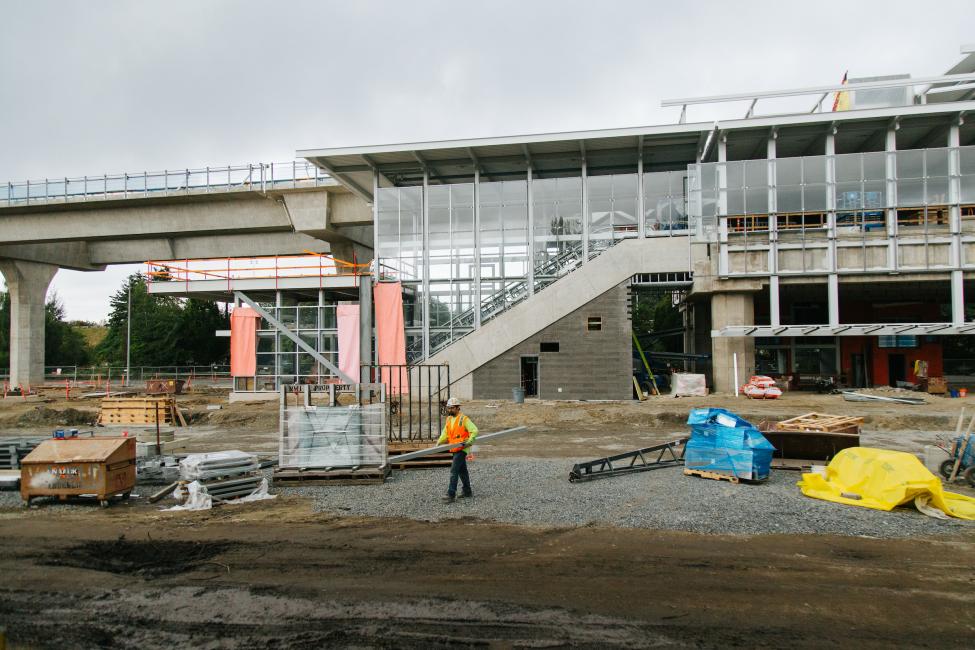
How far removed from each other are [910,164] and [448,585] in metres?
27.0

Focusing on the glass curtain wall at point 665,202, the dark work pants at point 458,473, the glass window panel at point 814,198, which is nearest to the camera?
the dark work pants at point 458,473

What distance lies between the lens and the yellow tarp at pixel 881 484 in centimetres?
869

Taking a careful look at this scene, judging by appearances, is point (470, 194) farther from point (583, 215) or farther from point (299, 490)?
point (299, 490)

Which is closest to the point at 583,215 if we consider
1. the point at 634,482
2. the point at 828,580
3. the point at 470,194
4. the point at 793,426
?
the point at 470,194

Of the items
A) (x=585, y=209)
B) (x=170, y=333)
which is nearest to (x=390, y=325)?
(x=585, y=209)

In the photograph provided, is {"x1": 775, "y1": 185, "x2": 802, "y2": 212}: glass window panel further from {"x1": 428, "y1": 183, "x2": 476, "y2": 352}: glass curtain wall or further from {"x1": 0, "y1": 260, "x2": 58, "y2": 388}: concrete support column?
{"x1": 0, "y1": 260, "x2": 58, "y2": 388}: concrete support column

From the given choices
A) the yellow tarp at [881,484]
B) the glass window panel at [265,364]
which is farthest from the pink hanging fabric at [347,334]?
the yellow tarp at [881,484]

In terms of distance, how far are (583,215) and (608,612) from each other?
22.8m

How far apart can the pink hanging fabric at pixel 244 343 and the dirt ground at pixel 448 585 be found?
18.2 m

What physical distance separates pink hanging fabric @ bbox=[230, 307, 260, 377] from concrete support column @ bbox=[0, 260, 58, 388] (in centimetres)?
1927

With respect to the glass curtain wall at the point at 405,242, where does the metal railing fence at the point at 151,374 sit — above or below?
below

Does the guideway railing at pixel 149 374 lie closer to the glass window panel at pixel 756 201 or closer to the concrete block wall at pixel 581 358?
the concrete block wall at pixel 581 358

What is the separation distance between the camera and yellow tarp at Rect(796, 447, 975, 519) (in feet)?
28.5

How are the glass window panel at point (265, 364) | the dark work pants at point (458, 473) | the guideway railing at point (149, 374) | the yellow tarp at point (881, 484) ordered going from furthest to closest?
the guideway railing at point (149, 374) < the glass window panel at point (265, 364) < the dark work pants at point (458, 473) < the yellow tarp at point (881, 484)
